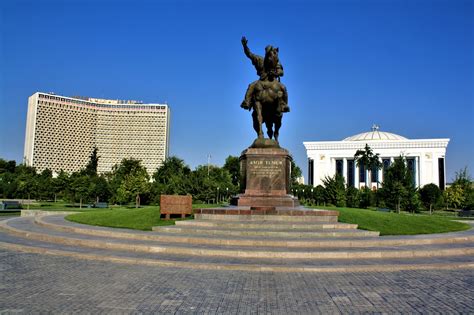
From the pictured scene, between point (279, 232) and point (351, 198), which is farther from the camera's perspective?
point (351, 198)

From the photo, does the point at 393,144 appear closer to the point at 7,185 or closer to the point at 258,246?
the point at 7,185

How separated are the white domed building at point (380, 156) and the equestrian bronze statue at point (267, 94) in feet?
266

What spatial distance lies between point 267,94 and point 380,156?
297 feet

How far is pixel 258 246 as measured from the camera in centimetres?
1026

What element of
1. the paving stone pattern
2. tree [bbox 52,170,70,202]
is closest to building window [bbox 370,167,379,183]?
tree [bbox 52,170,70,202]

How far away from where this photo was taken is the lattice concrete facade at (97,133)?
149 meters

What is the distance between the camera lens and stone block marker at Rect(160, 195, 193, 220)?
590 inches

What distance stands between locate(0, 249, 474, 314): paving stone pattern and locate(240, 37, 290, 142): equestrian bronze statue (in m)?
10.3

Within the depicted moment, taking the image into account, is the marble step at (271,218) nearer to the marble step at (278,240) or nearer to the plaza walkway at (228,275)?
the plaza walkway at (228,275)

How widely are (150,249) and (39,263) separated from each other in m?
2.59

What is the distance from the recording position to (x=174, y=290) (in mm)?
6305

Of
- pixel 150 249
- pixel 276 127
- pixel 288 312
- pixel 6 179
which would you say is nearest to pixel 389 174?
pixel 276 127

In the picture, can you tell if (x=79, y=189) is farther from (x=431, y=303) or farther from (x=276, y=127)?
(x=431, y=303)

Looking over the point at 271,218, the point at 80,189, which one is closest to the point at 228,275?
the point at 271,218
